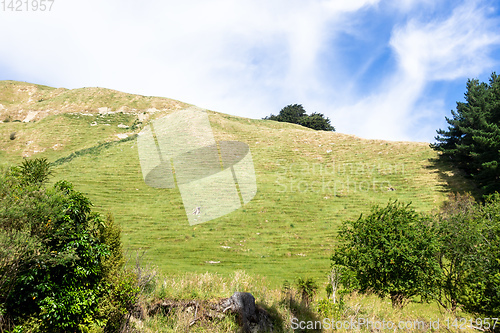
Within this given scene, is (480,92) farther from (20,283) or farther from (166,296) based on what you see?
(20,283)

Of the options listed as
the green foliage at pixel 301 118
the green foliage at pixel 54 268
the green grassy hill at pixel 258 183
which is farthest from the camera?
the green foliage at pixel 301 118

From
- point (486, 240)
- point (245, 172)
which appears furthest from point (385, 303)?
point (245, 172)

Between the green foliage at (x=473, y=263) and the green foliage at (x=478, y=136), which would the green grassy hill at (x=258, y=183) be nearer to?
the green foliage at (x=478, y=136)

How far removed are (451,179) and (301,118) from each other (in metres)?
57.5

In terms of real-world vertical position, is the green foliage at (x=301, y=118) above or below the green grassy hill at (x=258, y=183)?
above

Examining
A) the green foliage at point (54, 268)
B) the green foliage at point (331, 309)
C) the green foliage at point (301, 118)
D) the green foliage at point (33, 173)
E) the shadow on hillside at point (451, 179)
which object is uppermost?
the green foliage at point (301, 118)

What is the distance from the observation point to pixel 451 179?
118ft

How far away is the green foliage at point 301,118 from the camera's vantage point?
8662cm

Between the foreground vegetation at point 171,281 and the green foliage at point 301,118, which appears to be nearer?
the foreground vegetation at point 171,281

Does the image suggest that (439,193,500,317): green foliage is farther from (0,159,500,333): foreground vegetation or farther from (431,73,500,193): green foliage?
(431,73,500,193): green foliage

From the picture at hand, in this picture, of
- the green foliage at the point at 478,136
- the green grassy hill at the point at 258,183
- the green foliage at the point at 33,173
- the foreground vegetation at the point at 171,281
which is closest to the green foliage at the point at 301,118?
the green grassy hill at the point at 258,183

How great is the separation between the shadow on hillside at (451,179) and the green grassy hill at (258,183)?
20cm

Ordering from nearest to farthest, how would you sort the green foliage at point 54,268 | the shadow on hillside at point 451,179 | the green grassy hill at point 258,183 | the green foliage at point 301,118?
the green foliage at point 54,268, the green grassy hill at point 258,183, the shadow on hillside at point 451,179, the green foliage at point 301,118

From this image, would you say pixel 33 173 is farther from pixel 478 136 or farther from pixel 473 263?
pixel 478 136
